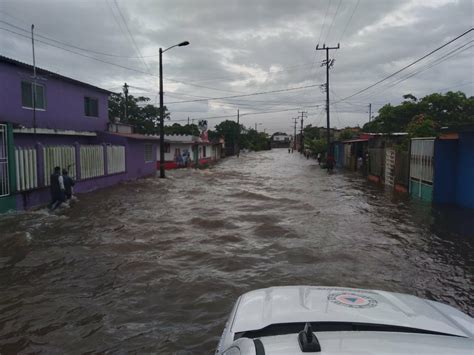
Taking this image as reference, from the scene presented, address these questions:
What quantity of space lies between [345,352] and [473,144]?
44.6 feet

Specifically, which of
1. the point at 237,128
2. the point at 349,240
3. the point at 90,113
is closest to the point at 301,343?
the point at 349,240

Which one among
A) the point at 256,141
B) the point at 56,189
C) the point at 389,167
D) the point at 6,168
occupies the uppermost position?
the point at 256,141

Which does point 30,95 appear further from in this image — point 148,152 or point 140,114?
point 140,114

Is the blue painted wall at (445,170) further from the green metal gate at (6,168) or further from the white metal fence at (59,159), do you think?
the green metal gate at (6,168)

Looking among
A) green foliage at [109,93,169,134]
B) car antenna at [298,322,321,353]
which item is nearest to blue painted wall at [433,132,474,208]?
car antenna at [298,322,321,353]

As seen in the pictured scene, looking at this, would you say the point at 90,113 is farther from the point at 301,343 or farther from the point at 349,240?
the point at 301,343

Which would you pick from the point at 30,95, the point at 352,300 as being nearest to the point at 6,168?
the point at 30,95

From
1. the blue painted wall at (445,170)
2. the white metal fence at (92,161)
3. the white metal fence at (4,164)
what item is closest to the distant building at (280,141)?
the white metal fence at (92,161)

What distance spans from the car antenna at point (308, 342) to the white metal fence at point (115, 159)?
19.1m

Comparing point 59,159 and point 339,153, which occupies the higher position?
point 59,159

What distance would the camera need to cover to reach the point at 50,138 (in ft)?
55.0

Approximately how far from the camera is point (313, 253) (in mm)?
8578

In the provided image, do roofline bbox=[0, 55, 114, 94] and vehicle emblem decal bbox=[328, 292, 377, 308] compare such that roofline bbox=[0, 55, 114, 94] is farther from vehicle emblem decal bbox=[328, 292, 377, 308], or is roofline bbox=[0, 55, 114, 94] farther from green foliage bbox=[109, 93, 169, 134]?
green foliage bbox=[109, 93, 169, 134]

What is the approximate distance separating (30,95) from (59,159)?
3544 mm
